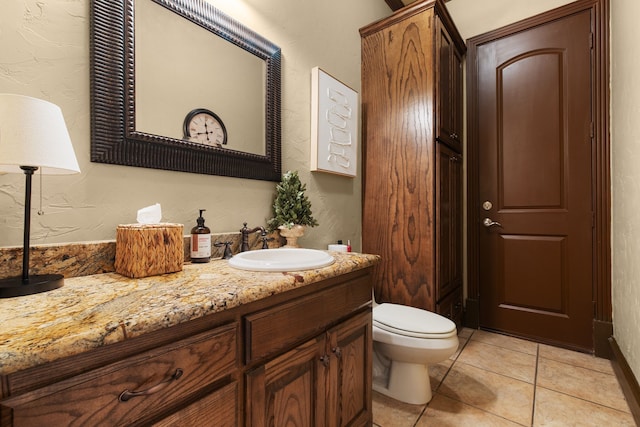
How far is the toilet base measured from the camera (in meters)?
1.56

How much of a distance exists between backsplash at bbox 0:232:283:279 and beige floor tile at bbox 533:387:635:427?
1925mm

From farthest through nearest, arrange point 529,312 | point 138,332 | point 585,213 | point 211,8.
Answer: point 529,312
point 585,213
point 211,8
point 138,332

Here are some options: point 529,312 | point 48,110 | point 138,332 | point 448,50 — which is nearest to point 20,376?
point 138,332

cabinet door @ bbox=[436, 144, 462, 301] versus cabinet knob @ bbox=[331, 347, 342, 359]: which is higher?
cabinet door @ bbox=[436, 144, 462, 301]

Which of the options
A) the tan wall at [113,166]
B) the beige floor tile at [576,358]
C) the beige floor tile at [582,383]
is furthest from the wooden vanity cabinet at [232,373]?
the beige floor tile at [576,358]

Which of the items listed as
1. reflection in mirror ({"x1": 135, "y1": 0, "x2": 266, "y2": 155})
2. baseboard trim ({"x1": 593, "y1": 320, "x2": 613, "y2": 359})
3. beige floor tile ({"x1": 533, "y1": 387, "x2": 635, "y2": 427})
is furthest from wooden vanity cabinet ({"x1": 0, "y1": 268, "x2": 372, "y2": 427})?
baseboard trim ({"x1": 593, "y1": 320, "x2": 613, "y2": 359})

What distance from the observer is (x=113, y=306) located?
631 mm

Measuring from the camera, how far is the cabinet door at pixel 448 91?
2020mm

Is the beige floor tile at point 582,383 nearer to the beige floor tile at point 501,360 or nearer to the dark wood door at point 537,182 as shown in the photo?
the beige floor tile at point 501,360

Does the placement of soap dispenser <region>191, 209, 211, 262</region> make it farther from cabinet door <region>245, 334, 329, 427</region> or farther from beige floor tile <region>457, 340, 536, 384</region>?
beige floor tile <region>457, 340, 536, 384</region>

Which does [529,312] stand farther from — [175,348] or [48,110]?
[48,110]

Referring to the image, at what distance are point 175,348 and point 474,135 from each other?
8.77ft

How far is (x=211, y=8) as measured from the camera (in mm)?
Answer: 1306

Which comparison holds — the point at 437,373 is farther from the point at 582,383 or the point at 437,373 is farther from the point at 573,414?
the point at 582,383
